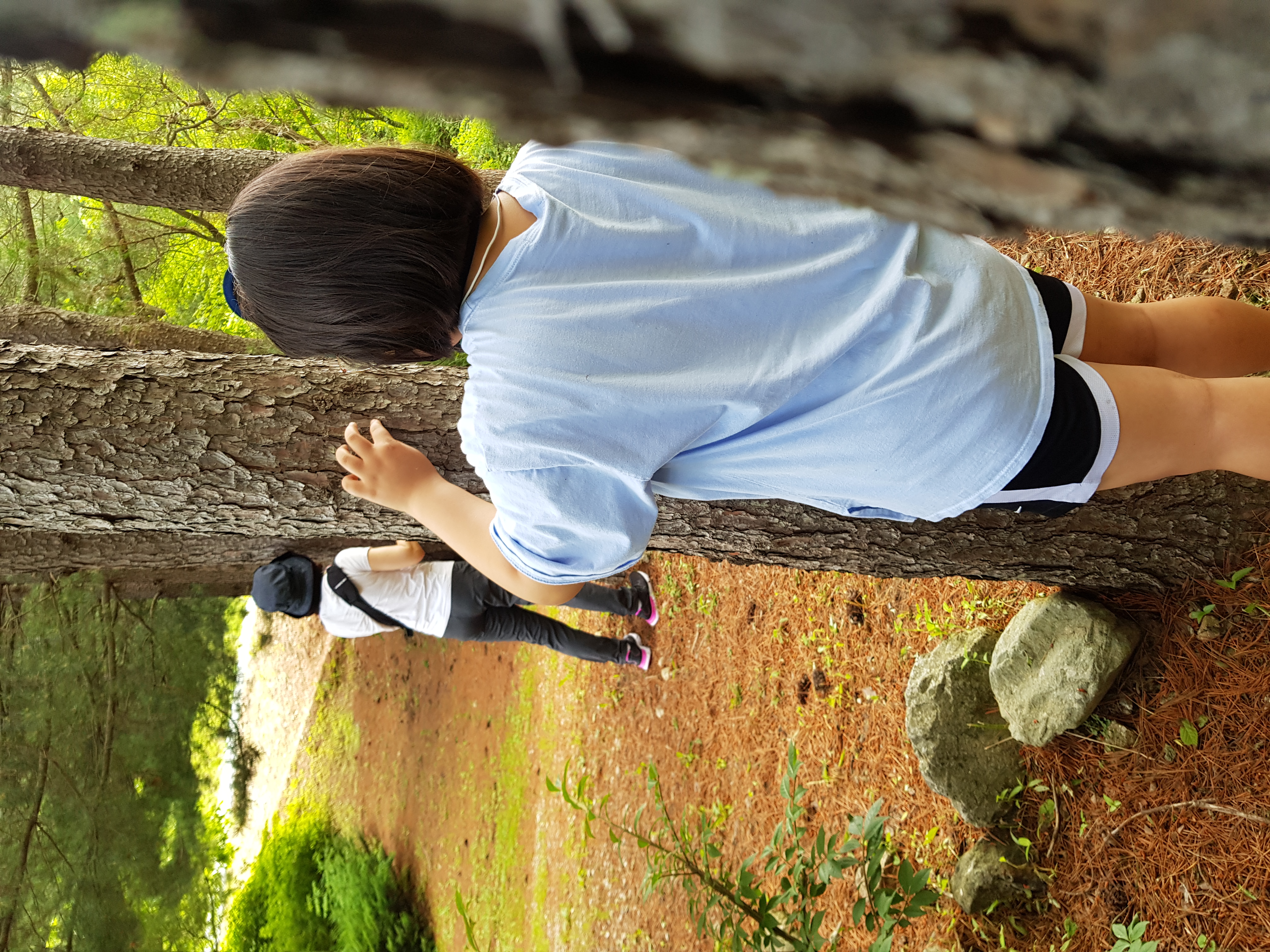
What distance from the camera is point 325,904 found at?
761cm

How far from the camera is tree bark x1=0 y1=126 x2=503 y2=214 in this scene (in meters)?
3.55

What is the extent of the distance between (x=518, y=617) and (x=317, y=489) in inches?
115

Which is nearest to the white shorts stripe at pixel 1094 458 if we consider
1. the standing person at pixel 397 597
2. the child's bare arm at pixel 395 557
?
the standing person at pixel 397 597

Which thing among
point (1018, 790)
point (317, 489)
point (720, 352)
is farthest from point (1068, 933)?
point (317, 489)

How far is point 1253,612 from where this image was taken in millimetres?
2125

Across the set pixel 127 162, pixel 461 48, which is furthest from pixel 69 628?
pixel 461 48

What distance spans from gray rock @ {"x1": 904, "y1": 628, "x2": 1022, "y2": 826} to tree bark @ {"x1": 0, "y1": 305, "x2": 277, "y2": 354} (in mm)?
3060

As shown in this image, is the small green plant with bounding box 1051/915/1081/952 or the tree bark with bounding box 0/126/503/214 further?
the tree bark with bounding box 0/126/503/214

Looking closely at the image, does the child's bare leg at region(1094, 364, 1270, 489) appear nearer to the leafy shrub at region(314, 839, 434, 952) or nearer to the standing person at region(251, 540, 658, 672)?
the standing person at region(251, 540, 658, 672)

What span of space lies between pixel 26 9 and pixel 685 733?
15.6 ft

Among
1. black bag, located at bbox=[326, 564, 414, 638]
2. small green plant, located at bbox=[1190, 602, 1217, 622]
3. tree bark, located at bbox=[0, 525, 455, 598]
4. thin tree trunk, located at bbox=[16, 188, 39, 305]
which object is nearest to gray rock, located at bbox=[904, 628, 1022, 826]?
small green plant, located at bbox=[1190, 602, 1217, 622]

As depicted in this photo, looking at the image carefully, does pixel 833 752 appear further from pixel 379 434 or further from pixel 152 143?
pixel 152 143

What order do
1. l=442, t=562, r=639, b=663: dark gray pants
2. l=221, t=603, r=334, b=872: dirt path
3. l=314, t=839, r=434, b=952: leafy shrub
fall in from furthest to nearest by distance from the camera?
l=221, t=603, r=334, b=872: dirt path < l=314, t=839, r=434, b=952: leafy shrub < l=442, t=562, r=639, b=663: dark gray pants

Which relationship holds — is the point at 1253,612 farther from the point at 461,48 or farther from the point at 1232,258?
the point at 461,48
